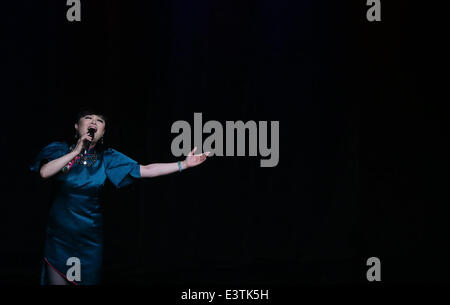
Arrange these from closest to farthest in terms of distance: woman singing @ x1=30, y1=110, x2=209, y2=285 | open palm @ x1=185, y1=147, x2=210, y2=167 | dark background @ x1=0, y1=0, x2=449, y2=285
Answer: woman singing @ x1=30, y1=110, x2=209, y2=285 → open palm @ x1=185, y1=147, x2=210, y2=167 → dark background @ x1=0, y1=0, x2=449, y2=285

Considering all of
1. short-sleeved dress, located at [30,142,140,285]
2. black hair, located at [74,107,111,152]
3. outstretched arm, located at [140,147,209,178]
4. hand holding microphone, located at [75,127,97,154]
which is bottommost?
short-sleeved dress, located at [30,142,140,285]

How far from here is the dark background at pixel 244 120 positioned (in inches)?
78.4

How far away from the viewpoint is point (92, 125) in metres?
1.79

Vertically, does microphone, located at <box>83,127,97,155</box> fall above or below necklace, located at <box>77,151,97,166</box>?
above

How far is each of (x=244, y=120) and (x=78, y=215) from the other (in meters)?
1.00

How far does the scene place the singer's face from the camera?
5.86 ft

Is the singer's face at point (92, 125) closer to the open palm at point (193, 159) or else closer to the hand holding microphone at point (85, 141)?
the hand holding microphone at point (85, 141)

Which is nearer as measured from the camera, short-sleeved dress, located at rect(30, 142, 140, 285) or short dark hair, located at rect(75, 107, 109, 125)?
short-sleeved dress, located at rect(30, 142, 140, 285)

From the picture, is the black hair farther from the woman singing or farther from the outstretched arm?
the outstretched arm

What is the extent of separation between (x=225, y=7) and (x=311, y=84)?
26.4 inches

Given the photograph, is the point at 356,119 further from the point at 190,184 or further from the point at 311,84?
the point at 190,184

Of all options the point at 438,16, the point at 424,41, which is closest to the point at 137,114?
the point at 424,41
